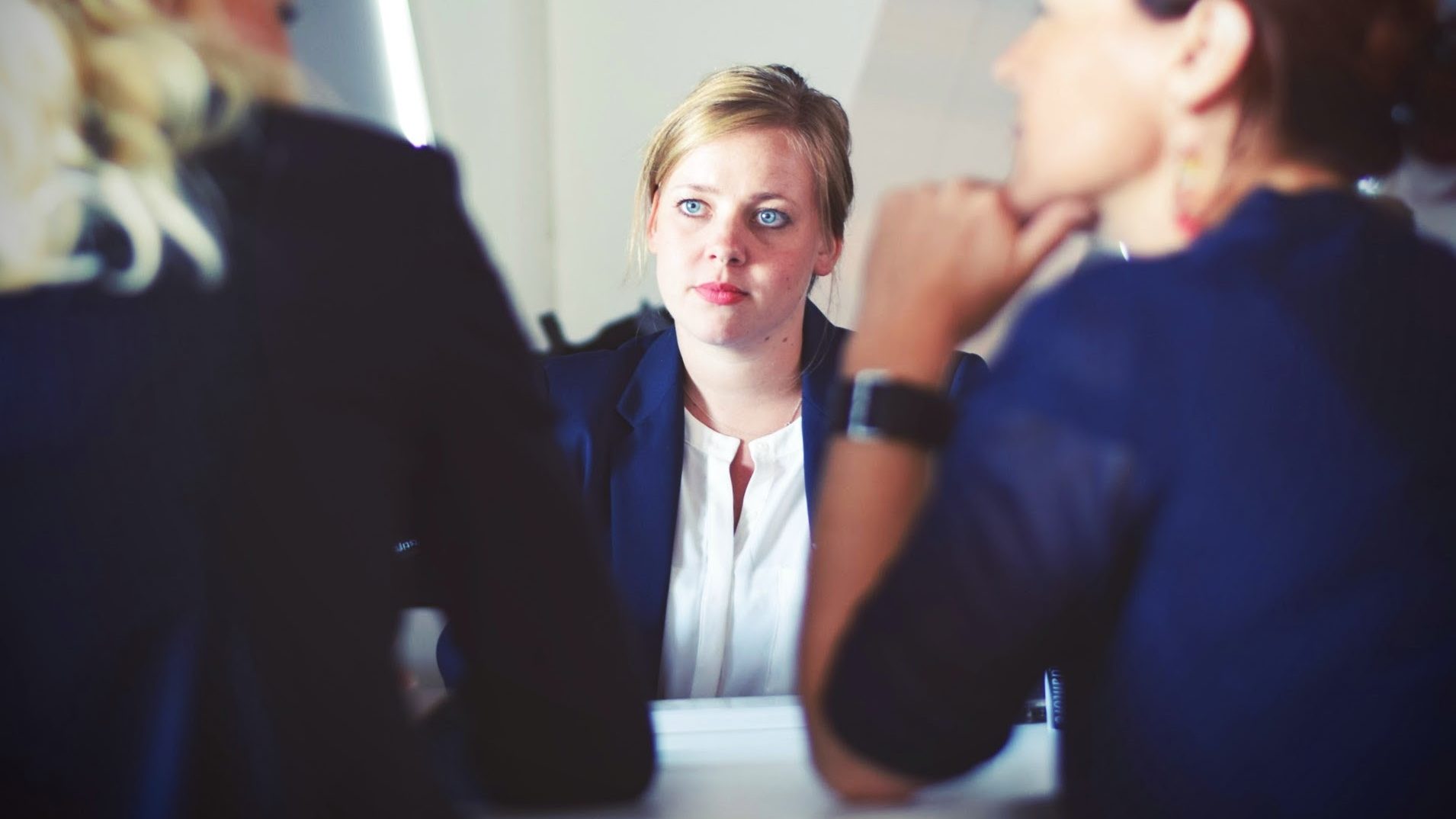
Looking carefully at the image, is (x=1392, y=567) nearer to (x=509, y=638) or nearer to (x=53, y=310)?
(x=509, y=638)

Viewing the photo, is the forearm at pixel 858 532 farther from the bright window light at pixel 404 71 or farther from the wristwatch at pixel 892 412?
the bright window light at pixel 404 71

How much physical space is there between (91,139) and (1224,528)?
0.55 metres

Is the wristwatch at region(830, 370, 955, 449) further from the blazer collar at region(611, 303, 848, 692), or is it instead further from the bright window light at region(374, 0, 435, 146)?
the bright window light at region(374, 0, 435, 146)

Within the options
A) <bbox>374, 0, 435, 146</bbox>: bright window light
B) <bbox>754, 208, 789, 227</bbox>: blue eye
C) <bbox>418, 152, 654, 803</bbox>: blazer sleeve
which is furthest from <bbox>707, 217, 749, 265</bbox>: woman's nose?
<bbox>418, 152, 654, 803</bbox>: blazer sleeve

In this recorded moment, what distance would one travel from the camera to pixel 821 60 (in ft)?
3.04

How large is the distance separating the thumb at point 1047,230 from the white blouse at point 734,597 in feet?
1.22

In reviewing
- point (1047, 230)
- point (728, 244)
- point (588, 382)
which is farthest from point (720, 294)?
point (1047, 230)

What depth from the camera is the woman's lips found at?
0.91 m

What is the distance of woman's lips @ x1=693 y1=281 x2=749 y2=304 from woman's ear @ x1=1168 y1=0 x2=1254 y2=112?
455mm

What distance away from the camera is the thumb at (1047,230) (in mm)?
592

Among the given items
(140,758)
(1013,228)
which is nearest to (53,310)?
(140,758)

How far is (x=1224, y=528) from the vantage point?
45 cm

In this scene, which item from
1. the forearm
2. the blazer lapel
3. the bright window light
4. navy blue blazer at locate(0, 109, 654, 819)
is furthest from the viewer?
the blazer lapel

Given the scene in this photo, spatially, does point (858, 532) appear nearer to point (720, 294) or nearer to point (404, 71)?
point (720, 294)
